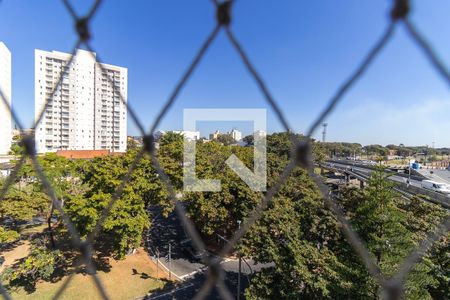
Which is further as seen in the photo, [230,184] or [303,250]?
[230,184]

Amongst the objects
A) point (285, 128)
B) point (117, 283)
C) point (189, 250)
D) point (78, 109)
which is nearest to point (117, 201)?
point (117, 283)

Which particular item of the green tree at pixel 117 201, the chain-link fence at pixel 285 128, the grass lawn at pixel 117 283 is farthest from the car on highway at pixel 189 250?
the chain-link fence at pixel 285 128

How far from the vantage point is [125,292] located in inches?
261

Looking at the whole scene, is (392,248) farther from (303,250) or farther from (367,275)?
(303,250)

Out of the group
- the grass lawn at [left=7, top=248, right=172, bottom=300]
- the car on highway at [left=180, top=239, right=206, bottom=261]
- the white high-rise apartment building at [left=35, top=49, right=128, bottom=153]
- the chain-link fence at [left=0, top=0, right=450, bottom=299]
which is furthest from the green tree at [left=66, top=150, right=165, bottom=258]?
the white high-rise apartment building at [left=35, top=49, right=128, bottom=153]

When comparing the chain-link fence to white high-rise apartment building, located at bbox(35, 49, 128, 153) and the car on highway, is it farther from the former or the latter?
white high-rise apartment building, located at bbox(35, 49, 128, 153)

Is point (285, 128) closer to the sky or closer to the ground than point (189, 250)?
closer to the sky

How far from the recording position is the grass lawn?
6395mm

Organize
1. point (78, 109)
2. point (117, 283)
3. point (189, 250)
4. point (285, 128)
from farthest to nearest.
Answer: point (78, 109), point (189, 250), point (117, 283), point (285, 128)

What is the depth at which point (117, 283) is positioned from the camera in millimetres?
7012

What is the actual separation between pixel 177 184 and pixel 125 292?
3464mm

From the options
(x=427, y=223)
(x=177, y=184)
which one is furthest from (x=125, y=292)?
(x=427, y=223)

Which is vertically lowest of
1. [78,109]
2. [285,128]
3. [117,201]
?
[117,201]

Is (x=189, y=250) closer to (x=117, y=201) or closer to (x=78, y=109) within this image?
(x=117, y=201)
